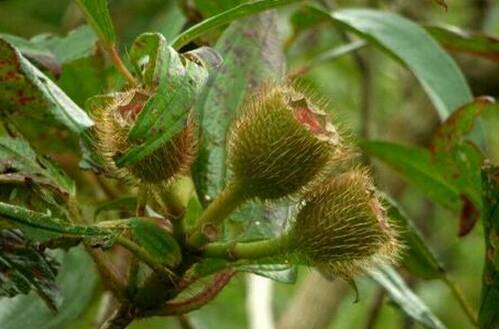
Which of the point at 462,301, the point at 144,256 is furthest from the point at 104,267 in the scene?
the point at 462,301

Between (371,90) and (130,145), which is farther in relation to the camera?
(371,90)

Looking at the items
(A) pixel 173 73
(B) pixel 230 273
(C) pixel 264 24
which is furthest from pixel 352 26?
(A) pixel 173 73

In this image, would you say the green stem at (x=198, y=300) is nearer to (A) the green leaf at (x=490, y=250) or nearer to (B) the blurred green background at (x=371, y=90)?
(A) the green leaf at (x=490, y=250)

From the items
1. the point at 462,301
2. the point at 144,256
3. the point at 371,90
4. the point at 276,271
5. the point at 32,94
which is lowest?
the point at 371,90

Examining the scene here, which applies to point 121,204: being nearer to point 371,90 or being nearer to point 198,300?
point 198,300

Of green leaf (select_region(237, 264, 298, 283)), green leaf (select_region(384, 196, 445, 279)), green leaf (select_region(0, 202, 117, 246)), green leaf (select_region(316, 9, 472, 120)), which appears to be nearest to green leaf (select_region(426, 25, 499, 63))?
green leaf (select_region(316, 9, 472, 120))

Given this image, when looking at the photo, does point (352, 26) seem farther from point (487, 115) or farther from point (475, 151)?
point (487, 115)
